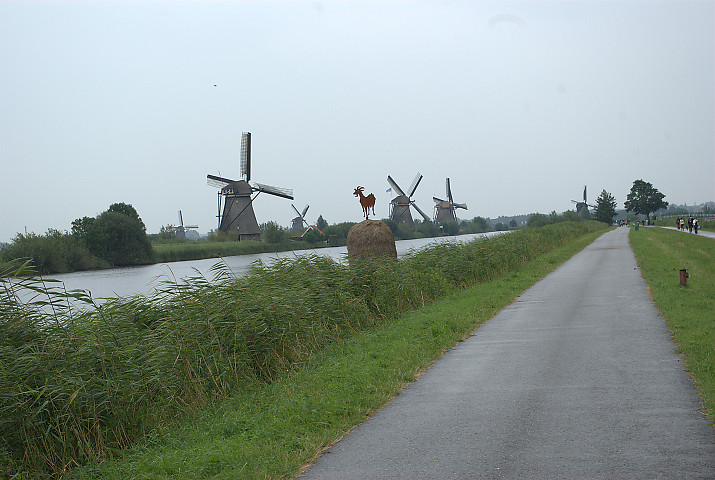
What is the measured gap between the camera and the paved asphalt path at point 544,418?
16.0 ft

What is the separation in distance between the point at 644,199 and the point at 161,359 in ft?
392

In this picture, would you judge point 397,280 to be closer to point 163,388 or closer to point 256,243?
point 163,388

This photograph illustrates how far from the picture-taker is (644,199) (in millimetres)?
111750

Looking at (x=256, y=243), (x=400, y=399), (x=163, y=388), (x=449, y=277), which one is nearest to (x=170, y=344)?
(x=163, y=388)

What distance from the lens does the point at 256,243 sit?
217ft

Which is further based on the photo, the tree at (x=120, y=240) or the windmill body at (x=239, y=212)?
the windmill body at (x=239, y=212)

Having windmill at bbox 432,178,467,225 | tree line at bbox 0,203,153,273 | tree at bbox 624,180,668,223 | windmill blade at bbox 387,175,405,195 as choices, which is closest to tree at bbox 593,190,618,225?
tree at bbox 624,180,668,223

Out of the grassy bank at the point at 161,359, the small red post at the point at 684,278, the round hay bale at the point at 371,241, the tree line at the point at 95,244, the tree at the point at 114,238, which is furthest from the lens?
the tree at the point at 114,238

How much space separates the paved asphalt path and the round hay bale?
841 cm

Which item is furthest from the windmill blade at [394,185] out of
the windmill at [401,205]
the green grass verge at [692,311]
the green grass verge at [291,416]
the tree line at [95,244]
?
the green grass verge at [291,416]

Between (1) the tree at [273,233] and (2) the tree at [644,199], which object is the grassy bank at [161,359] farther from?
(2) the tree at [644,199]

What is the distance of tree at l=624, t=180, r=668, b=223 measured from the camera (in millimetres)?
110625

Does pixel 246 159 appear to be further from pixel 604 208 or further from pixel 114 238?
pixel 604 208

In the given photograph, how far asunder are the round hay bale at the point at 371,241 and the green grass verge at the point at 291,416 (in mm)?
7408
